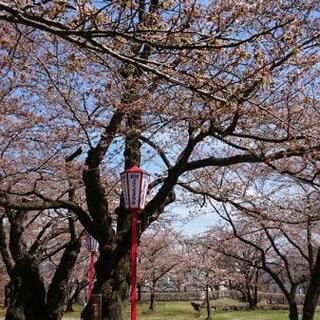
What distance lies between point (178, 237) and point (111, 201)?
23.1m

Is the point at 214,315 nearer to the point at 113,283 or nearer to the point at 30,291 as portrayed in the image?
the point at 30,291

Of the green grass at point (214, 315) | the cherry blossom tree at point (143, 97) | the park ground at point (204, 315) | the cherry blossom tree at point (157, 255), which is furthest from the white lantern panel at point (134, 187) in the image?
the cherry blossom tree at point (157, 255)

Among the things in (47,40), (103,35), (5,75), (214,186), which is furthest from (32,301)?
(103,35)

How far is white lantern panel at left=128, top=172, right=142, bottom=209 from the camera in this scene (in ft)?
24.5

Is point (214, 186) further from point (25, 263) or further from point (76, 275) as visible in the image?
point (76, 275)

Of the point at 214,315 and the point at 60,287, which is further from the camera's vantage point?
the point at 214,315

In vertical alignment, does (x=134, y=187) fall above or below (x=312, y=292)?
above

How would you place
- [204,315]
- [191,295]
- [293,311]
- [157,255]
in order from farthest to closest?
[191,295] < [157,255] < [204,315] < [293,311]

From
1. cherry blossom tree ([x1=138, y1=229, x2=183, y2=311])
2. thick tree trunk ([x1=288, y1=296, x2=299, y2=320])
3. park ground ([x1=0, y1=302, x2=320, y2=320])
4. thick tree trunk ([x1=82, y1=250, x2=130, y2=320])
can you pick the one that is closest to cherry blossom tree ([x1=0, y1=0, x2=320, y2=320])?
thick tree trunk ([x1=82, y1=250, x2=130, y2=320])

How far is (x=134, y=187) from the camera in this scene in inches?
294

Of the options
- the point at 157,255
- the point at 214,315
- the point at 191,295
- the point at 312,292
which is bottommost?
the point at 214,315

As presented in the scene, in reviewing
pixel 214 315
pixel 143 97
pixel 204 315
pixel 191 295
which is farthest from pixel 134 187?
pixel 191 295

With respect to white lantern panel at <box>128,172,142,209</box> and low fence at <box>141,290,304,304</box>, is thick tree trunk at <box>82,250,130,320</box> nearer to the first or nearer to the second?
white lantern panel at <box>128,172,142,209</box>

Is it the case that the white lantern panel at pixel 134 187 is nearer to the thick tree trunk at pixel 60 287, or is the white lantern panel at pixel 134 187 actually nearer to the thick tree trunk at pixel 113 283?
the thick tree trunk at pixel 113 283
